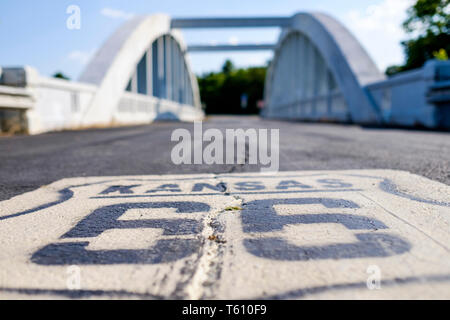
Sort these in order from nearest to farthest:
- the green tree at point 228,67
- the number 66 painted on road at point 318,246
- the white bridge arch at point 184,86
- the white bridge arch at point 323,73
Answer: the number 66 painted on road at point 318,246 → the white bridge arch at point 184,86 → the white bridge arch at point 323,73 → the green tree at point 228,67

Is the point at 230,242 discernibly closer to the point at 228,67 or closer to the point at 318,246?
the point at 318,246

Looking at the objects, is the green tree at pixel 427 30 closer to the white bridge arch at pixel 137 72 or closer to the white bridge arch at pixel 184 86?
the white bridge arch at pixel 184 86

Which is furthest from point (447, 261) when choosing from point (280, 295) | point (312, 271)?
point (280, 295)

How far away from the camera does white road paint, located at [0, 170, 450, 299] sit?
92 cm

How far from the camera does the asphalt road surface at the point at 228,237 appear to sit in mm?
923

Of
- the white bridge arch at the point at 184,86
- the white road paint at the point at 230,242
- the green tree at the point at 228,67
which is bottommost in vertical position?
the white road paint at the point at 230,242

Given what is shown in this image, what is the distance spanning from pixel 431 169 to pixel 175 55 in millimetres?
28979

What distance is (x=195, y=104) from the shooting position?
39844mm

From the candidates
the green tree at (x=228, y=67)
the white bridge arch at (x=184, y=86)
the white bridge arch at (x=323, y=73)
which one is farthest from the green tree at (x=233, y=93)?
the white bridge arch at (x=184, y=86)

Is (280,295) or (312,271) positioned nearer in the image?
(280,295)

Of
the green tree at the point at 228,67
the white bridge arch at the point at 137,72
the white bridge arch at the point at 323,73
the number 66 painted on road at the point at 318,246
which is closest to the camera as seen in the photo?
the number 66 painted on road at the point at 318,246

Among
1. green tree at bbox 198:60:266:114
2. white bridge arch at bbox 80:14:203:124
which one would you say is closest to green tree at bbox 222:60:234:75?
green tree at bbox 198:60:266:114
